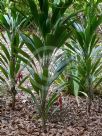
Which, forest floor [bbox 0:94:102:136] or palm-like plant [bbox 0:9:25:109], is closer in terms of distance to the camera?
forest floor [bbox 0:94:102:136]

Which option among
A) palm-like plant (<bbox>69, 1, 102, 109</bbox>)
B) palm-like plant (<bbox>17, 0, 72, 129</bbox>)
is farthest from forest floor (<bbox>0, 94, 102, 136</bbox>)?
palm-like plant (<bbox>17, 0, 72, 129</bbox>)

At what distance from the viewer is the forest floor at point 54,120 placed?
335 cm

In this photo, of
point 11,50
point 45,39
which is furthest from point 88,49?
point 11,50

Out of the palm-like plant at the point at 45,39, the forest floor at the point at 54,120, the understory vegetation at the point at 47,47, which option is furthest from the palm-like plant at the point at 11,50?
the palm-like plant at the point at 45,39

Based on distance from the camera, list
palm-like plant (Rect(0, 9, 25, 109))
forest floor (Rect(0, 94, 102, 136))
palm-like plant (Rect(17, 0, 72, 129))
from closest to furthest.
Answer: palm-like plant (Rect(17, 0, 72, 129)), forest floor (Rect(0, 94, 102, 136)), palm-like plant (Rect(0, 9, 25, 109))

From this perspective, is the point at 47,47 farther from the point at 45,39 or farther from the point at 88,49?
the point at 88,49

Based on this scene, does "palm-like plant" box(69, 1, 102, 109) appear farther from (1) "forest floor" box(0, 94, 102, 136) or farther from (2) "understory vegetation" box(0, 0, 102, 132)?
(1) "forest floor" box(0, 94, 102, 136)

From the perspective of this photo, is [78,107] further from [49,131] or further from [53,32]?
[53,32]

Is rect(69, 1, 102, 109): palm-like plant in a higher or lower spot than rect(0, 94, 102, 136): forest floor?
higher

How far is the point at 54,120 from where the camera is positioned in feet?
11.9

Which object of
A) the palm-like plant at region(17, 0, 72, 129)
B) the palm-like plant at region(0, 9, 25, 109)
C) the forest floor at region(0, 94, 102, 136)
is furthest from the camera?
the palm-like plant at region(0, 9, 25, 109)

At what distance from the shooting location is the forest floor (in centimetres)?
335

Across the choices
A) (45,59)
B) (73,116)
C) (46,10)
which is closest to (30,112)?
(73,116)

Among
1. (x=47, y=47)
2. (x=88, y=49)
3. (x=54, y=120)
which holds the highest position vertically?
(x=88, y=49)
